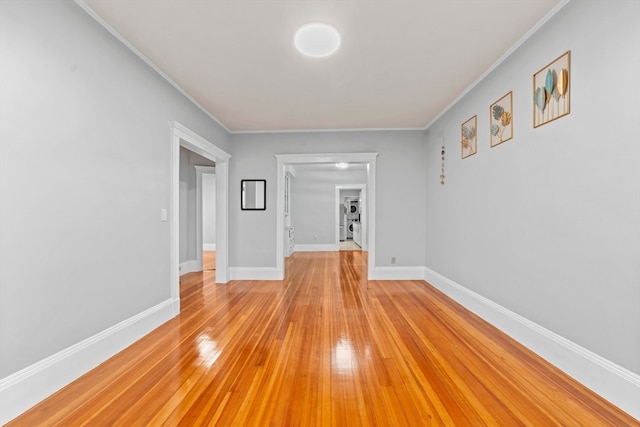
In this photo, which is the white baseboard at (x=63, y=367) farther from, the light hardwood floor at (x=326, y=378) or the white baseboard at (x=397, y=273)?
the white baseboard at (x=397, y=273)

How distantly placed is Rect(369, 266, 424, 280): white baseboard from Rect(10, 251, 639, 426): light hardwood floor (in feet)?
5.17

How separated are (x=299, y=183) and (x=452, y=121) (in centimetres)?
585

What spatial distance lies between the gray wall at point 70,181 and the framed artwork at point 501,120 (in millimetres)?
3518

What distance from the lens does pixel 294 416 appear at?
149cm

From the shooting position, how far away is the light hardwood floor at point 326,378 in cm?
149

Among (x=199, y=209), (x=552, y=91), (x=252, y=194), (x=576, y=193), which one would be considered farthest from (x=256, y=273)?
(x=552, y=91)

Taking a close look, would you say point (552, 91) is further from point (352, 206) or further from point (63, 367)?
point (352, 206)

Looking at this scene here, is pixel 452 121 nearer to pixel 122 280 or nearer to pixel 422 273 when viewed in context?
pixel 422 273

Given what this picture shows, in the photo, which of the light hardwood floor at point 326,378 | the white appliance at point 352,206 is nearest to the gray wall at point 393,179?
the light hardwood floor at point 326,378

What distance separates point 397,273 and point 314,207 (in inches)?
186

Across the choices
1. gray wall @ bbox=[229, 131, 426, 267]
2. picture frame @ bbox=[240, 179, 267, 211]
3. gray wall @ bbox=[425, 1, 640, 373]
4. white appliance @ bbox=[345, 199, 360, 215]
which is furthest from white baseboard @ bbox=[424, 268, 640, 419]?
white appliance @ bbox=[345, 199, 360, 215]

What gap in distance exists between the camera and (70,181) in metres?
1.85

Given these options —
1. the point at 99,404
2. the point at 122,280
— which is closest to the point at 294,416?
the point at 99,404

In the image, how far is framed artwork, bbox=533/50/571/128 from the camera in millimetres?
1909
